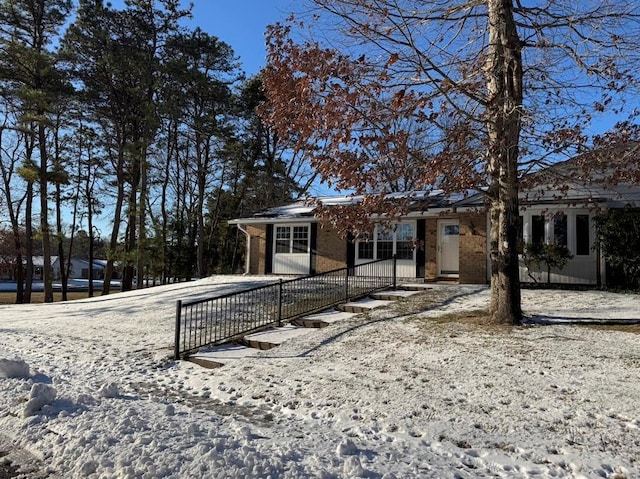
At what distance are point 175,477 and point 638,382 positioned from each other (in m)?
5.13

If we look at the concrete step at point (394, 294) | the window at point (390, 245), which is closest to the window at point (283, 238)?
the window at point (390, 245)

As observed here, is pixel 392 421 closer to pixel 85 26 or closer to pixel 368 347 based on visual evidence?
pixel 368 347

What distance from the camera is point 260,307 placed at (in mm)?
12117

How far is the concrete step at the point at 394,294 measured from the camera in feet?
43.1

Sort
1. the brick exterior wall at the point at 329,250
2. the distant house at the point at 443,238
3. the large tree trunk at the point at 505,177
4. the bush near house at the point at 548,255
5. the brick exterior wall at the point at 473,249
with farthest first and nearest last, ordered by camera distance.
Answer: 1. the brick exterior wall at the point at 329,250
2. the brick exterior wall at the point at 473,249
3. the distant house at the point at 443,238
4. the bush near house at the point at 548,255
5. the large tree trunk at the point at 505,177

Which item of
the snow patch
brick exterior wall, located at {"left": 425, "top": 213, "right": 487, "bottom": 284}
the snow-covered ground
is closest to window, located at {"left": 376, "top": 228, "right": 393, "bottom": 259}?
brick exterior wall, located at {"left": 425, "top": 213, "right": 487, "bottom": 284}

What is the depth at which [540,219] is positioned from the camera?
15.4 m

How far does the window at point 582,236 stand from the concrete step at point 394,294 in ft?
17.8

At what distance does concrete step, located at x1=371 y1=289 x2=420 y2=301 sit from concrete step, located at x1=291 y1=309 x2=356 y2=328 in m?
2.14

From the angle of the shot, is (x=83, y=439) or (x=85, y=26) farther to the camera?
(x=85, y=26)

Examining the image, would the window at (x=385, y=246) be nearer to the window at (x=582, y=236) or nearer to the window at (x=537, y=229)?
the window at (x=537, y=229)

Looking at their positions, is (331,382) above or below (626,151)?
below

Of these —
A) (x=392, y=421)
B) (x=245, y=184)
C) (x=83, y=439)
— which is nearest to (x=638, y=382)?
(x=392, y=421)

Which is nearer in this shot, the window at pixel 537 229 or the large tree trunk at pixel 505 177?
the large tree trunk at pixel 505 177
